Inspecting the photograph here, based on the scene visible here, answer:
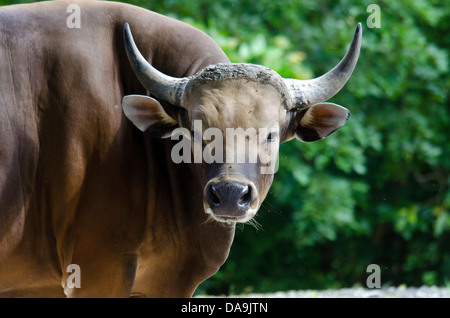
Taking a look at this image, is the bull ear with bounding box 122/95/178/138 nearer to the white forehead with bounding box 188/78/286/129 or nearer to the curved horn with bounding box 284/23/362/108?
the white forehead with bounding box 188/78/286/129

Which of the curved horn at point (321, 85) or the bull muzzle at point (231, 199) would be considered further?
the curved horn at point (321, 85)

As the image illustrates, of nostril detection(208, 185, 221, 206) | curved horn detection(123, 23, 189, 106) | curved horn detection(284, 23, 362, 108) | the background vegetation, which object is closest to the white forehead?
curved horn detection(123, 23, 189, 106)

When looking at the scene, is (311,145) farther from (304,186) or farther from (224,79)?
(224,79)

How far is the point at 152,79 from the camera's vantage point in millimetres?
4883

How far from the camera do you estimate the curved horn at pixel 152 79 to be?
4.86 meters

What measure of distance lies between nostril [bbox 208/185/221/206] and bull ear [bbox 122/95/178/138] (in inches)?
30.0

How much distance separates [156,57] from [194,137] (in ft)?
2.99

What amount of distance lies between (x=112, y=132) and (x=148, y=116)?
0.32 m

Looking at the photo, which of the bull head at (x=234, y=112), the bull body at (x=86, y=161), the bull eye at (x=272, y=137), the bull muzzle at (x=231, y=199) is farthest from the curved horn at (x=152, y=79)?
the bull muzzle at (x=231, y=199)

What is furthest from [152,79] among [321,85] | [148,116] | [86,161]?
[321,85]

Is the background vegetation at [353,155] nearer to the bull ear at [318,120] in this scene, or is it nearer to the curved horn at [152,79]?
the bull ear at [318,120]

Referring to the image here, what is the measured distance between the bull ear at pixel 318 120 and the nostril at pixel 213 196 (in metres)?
1.06

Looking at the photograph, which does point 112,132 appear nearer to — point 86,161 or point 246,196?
point 86,161

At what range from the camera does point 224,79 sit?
15.3ft
